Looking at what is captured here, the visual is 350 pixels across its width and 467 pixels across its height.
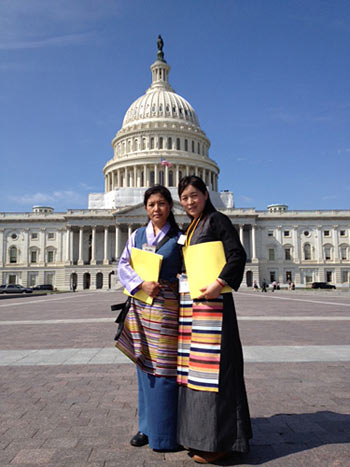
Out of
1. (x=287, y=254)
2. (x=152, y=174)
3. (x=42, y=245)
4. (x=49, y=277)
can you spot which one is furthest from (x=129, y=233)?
(x=287, y=254)

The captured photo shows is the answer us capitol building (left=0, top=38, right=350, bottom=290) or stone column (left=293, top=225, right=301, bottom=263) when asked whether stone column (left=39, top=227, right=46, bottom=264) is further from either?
stone column (left=293, top=225, right=301, bottom=263)

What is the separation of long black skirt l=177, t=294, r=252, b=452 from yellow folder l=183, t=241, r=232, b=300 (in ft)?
0.81

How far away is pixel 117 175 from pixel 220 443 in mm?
87959

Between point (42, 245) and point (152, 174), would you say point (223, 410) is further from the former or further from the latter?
point (152, 174)

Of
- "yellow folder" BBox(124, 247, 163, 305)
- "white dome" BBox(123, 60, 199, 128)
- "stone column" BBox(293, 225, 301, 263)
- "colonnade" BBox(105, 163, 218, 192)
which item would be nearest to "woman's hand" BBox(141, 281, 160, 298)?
"yellow folder" BBox(124, 247, 163, 305)

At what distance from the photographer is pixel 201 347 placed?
3789 mm

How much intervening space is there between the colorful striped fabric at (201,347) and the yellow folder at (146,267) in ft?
1.48

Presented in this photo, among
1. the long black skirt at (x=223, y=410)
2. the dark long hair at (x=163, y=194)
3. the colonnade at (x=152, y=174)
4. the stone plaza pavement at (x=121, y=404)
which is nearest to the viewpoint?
the long black skirt at (x=223, y=410)

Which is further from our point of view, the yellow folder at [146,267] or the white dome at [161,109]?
the white dome at [161,109]

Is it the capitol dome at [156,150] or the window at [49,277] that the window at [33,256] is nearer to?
the window at [49,277]

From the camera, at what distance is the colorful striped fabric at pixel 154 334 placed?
395cm

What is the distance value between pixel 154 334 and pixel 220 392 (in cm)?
83

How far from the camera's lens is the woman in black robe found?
3.61m

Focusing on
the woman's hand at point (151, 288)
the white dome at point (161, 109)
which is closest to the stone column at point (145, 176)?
the white dome at point (161, 109)
